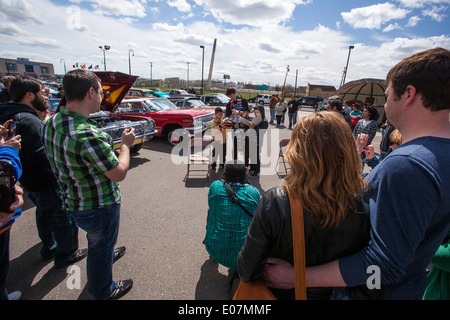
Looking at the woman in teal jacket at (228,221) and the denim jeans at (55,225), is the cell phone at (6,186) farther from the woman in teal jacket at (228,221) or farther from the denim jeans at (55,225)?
the woman in teal jacket at (228,221)

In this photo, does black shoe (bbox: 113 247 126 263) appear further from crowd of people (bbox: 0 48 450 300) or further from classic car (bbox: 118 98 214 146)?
classic car (bbox: 118 98 214 146)

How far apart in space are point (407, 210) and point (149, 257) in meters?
2.74

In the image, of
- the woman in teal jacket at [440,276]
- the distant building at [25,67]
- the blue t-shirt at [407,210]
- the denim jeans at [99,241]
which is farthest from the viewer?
the distant building at [25,67]

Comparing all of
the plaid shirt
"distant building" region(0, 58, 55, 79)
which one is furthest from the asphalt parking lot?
"distant building" region(0, 58, 55, 79)

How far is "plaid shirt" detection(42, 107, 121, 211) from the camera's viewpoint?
5.22 feet

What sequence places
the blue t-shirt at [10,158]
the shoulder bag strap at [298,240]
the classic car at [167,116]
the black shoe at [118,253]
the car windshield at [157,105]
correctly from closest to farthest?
1. the shoulder bag strap at [298,240]
2. the blue t-shirt at [10,158]
3. the black shoe at [118,253]
4. the classic car at [167,116]
5. the car windshield at [157,105]

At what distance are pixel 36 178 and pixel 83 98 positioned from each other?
1212 millimetres

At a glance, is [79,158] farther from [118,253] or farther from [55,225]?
[118,253]

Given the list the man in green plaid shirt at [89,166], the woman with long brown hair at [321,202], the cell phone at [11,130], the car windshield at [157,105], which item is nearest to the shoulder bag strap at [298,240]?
the woman with long brown hair at [321,202]

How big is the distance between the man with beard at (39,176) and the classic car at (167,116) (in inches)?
212

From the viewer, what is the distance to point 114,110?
6.19m

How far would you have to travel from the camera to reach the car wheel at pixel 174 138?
7.99 metres

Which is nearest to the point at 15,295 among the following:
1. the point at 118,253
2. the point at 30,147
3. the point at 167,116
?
the point at 118,253

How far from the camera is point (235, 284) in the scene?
2.20 m
